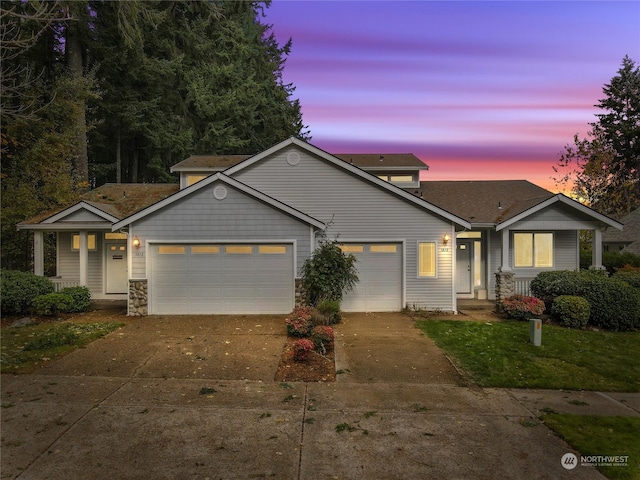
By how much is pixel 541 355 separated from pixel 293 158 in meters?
9.25

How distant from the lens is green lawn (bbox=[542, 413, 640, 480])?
13.7 feet

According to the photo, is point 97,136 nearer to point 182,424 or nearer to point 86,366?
point 86,366

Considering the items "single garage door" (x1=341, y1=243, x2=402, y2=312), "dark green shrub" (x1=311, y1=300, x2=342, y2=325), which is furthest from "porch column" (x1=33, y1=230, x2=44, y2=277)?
"single garage door" (x1=341, y1=243, x2=402, y2=312)

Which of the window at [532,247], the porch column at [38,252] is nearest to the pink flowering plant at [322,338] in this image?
the window at [532,247]

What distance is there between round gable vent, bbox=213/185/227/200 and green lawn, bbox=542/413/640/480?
32.0ft

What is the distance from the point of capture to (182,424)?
5.04 m

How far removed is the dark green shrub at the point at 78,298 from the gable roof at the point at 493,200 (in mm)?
13107

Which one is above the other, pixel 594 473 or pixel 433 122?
pixel 433 122

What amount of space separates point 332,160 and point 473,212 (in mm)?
5970

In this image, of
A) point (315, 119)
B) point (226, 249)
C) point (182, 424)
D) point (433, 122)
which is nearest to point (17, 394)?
point (182, 424)

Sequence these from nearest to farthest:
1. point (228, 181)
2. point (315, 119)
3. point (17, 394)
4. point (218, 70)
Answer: point (17, 394), point (228, 181), point (218, 70), point (315, 119)

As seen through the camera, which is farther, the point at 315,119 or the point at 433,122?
the point at 315,119

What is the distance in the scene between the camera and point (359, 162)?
18.7 metres

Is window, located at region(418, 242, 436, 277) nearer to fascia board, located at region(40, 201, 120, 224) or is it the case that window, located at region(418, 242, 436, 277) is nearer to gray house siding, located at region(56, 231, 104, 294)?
fascia board, located at region(40, 201, 120, 224)
